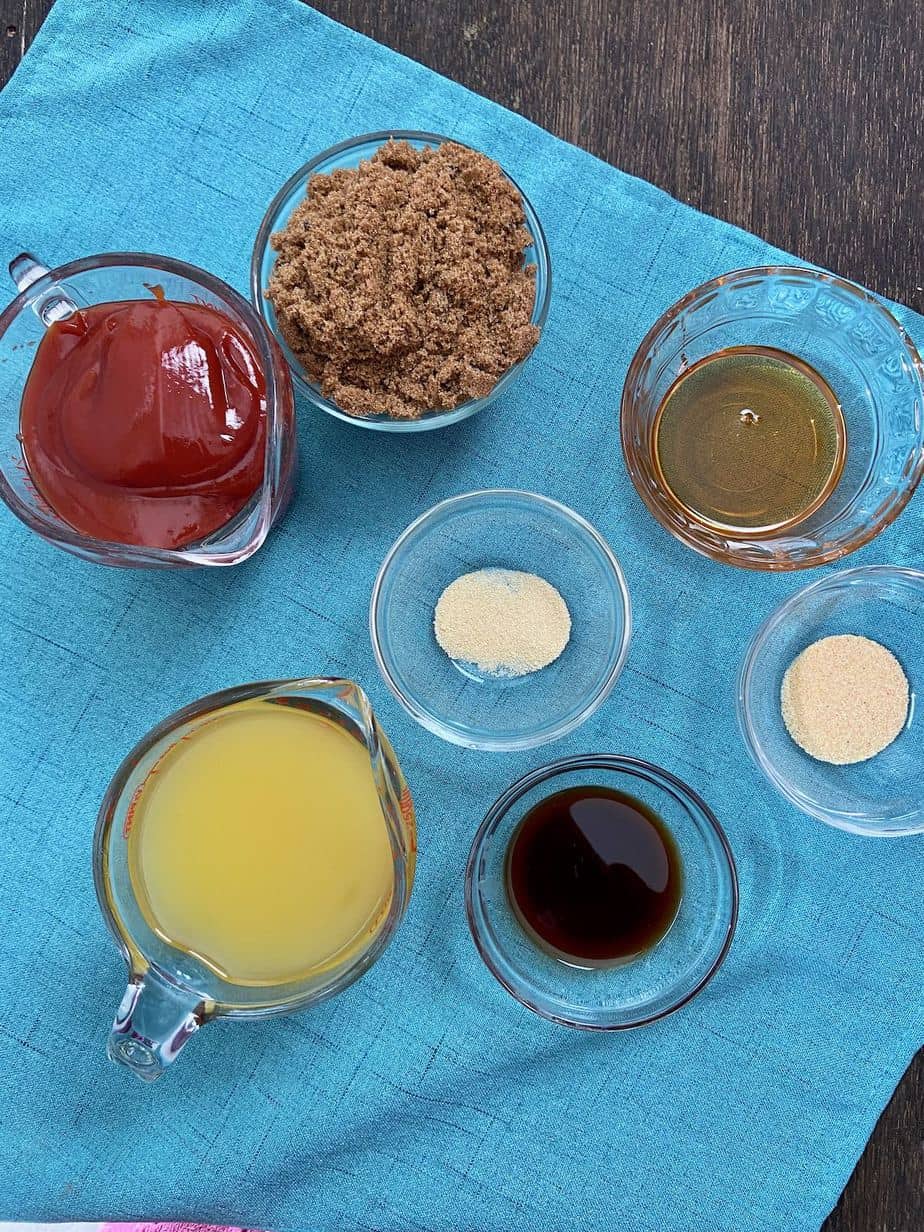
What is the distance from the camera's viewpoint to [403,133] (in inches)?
37.6

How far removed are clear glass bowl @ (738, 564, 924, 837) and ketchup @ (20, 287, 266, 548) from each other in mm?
534

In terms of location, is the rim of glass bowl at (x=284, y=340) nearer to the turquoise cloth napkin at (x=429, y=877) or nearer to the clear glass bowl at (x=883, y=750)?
the turquoise cloth napkin at (x=429, y=877)

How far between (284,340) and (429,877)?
0.54m

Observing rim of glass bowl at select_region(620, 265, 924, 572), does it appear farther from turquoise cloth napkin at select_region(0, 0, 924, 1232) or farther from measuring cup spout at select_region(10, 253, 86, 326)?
measuring cup spout at select_region(10, 253, 86, 326)

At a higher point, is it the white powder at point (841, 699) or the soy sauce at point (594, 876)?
the white powder at point (841, 699)

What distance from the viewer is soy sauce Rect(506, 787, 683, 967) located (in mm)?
1024

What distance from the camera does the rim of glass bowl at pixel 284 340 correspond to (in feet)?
3.04

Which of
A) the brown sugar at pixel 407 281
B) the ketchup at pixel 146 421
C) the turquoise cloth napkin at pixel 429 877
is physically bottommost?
the turquoise cloth napkin at pixel 429 877

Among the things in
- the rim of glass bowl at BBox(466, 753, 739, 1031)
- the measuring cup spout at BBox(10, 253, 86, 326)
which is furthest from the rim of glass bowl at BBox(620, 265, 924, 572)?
the measuring cup spout at BBox(10, 253, 86, 326)

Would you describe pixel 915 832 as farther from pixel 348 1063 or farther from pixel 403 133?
pixel 403 133

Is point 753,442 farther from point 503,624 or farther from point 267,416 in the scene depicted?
point 267,416

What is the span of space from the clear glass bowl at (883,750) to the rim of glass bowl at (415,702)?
0.43 ft

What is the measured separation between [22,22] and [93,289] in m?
0.43

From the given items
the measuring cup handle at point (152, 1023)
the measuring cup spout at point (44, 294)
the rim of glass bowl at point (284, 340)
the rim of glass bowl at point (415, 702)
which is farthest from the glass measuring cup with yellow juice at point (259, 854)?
the measuring cup spout at point (44, 294)
